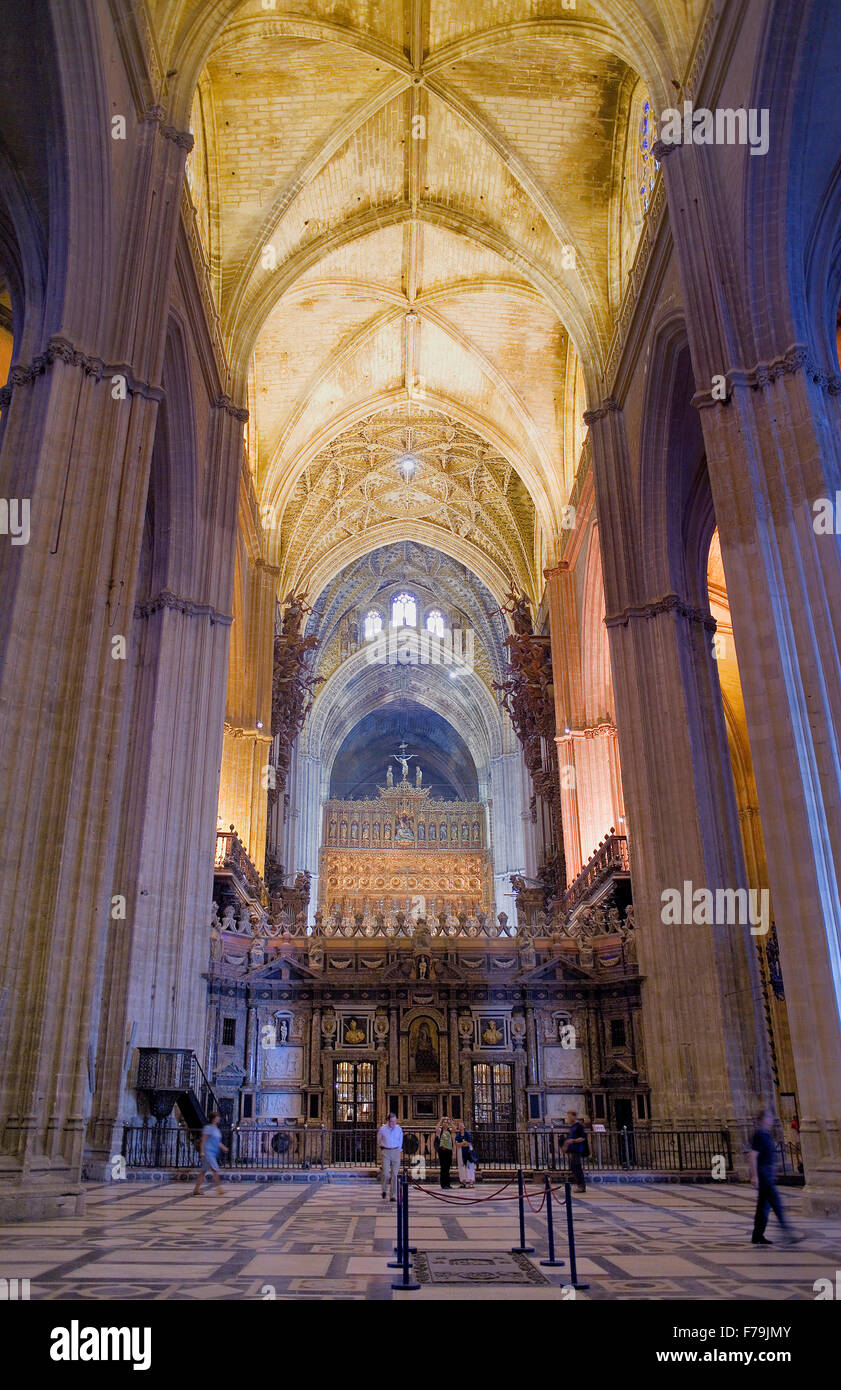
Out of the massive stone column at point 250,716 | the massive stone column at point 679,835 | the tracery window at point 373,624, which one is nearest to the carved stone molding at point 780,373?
the massive stone column at point 679,835

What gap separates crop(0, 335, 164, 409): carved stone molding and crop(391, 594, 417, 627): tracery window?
3271 cm

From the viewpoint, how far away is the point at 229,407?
20.3 m

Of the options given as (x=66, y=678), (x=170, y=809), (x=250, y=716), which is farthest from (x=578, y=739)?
(x=66, y=678)

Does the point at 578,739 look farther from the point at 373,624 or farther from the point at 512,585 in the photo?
the point at 373,624

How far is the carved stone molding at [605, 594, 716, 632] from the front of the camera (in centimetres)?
1775

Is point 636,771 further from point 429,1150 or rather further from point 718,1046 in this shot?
point 429,1150

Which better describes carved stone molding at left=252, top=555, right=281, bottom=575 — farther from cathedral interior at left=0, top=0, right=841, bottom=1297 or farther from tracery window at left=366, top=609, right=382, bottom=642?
tracery window at left=366, top=609, right=382, bottom=642

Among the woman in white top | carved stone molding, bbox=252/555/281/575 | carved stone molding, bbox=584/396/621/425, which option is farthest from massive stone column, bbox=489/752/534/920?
the woman in white top

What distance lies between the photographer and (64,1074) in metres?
9.66

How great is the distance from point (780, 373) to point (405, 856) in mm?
34619

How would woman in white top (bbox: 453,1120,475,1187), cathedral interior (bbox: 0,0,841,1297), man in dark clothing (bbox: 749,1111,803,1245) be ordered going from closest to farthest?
1. man in dark clothing (bbox: 749,1111,803,1245)
2. cathedral interior (bbox: 0,0,841,1297)
3. woman in white top (bbox: 453,1120,475,1187)

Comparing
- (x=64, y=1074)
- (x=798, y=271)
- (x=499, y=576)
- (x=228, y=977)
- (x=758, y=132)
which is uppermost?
(x=499, y=576)

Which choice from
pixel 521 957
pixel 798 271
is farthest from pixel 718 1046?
pixel 798 271
